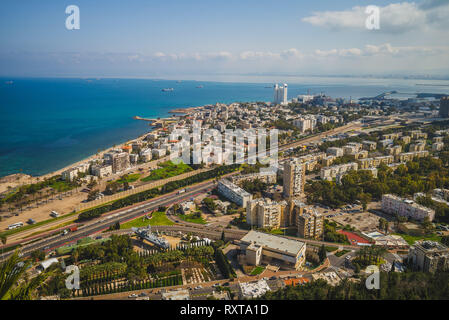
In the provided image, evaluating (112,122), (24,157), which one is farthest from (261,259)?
(112,122)

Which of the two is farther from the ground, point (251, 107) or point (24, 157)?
point (251, 107)

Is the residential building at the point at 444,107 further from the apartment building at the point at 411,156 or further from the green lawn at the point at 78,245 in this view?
the green lawn at the point at 78,245

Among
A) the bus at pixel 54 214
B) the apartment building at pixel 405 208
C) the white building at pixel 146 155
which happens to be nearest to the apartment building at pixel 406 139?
the apartment building at pixel 405 208

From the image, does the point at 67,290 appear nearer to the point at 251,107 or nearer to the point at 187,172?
the point at 187,172

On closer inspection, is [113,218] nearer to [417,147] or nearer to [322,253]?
[322,253]

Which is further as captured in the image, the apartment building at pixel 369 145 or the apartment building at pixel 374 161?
the apartment building at pixel 369 145
